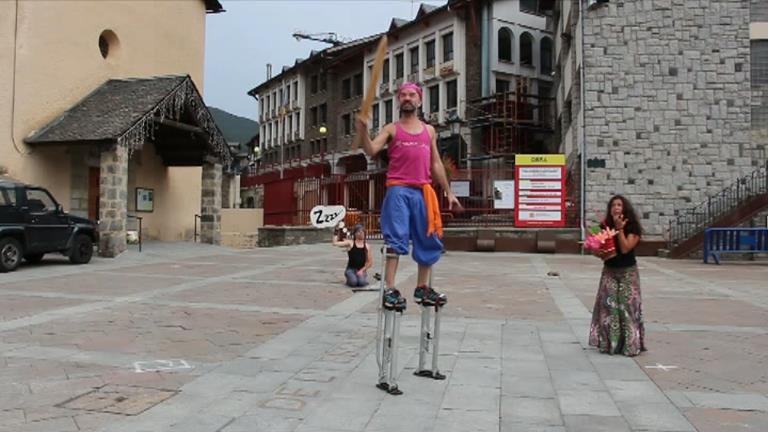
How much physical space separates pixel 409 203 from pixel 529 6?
1388 inches

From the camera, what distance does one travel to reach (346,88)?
4866cm

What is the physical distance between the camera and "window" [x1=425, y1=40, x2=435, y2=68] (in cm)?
3852

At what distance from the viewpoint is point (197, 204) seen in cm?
2267

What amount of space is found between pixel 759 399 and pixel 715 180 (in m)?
16.7

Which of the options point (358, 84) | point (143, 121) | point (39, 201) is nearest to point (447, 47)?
point (358, 84)

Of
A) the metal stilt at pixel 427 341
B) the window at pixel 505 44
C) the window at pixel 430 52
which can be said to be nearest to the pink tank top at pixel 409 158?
the metal stilt at pixel 427 341

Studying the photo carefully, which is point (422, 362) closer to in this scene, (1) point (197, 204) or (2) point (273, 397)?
(2) point (273, 397)

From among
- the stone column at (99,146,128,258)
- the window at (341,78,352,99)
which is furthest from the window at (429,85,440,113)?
the stone column at (99,146,128,258)

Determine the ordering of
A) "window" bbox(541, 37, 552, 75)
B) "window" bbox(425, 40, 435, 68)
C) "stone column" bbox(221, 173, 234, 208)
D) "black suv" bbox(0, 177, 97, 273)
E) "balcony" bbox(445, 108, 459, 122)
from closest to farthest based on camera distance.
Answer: "black suv" bbox(0, 177, 97, 273) → "balcony" bbox(445, 108, 459, 122) → "window" bbox(541, 37, 552, 75) → "window" bbox(425, 40, 435, 68) → "stone column" bbox(221, 173, 234, 208)

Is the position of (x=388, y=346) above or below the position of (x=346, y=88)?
below

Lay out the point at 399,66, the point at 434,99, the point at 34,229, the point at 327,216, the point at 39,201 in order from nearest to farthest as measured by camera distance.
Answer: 1. the point at 34,229
2. the point at 39,201
3. the point at 327,216
4. the point at 434,99
5. the point at 399,66

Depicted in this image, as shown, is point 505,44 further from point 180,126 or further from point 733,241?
point 180,126

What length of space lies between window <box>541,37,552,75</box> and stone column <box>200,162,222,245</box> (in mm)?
23032

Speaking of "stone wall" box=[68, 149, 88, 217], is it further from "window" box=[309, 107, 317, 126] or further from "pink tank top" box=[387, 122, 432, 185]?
"window" box=[309, 107, 317, 126]
